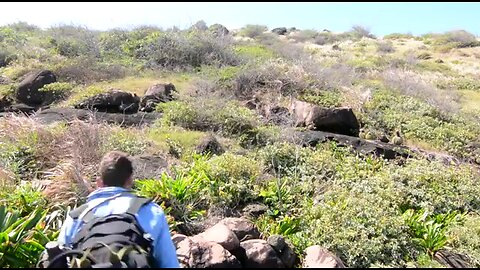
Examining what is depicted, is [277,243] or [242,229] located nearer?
[277,243]

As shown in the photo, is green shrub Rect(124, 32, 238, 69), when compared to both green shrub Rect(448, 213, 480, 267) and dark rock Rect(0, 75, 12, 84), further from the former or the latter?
green shrub Rect(448, 213, 480, 267)

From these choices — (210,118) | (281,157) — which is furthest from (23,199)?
(210,118)

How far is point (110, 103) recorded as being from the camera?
41.3ft

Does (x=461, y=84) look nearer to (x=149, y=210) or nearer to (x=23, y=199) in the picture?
(x=23, y=199)

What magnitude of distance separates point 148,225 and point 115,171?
512 mm

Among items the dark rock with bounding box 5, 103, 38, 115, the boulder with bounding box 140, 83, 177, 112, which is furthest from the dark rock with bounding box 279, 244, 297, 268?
the dark rock with bounding box 5, 103, 38, 115

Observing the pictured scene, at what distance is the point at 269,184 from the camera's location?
7.61 metres

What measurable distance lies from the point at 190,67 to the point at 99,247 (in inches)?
605

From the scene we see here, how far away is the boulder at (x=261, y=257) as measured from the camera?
5.23 metres

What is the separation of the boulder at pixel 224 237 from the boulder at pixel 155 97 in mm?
7848

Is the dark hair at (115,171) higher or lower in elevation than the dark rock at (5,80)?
higher

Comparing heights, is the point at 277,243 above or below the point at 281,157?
above

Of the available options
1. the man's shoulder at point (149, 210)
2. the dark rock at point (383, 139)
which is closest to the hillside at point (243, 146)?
the dark rock at point (383, 139)

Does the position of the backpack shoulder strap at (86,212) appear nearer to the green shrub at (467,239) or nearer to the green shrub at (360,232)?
the green shrub at (360,232)
